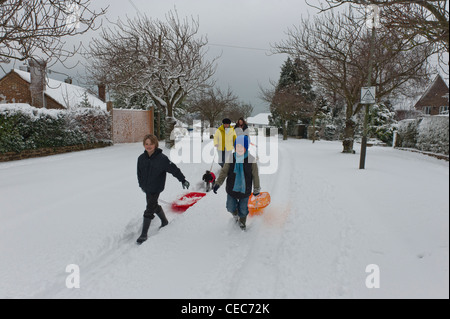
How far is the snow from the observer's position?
148 cm

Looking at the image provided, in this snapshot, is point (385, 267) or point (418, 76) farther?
point (418, 76)

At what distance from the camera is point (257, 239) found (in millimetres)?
4023

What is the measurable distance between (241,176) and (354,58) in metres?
3.66

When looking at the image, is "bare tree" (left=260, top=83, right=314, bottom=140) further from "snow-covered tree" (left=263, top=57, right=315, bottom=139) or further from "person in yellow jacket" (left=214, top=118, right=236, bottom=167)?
"person in yellow jacket" (left=214, top=118, right=236, bottom=167)

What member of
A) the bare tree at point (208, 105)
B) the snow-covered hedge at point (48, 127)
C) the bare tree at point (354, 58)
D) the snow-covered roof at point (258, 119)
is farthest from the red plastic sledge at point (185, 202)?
the snow-covered roof at point (258, 119)

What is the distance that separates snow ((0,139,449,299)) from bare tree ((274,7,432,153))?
3.30 feet

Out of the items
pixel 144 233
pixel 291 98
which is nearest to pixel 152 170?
pixel 144 233

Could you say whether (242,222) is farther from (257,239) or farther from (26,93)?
(26,93)

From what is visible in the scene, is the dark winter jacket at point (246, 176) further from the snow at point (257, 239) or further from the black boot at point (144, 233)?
the black boot at point (144, 233)
